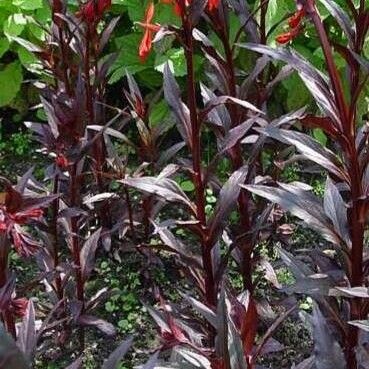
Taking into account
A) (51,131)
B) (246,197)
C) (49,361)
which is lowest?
(49,361)

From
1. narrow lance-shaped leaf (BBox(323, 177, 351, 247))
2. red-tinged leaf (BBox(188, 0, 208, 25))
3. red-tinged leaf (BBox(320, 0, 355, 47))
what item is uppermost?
red-tinged leaf (BBox(188, 0, 208, 25))

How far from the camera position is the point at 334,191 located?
6.46 feet

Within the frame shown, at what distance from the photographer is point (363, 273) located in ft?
6.33

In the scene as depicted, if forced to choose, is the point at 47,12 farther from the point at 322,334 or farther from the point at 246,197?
the point at 322,334

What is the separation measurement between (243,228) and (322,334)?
0.99m

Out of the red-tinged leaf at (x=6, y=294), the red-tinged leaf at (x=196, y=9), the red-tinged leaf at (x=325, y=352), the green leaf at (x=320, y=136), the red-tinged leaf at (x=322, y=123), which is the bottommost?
the red-tinged leaf at (x=325, y=352)

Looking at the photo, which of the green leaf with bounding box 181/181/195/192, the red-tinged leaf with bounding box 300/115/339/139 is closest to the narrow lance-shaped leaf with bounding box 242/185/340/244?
the red-tinged leaf with bounding box 300/115/339/139

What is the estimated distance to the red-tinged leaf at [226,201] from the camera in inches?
87.1

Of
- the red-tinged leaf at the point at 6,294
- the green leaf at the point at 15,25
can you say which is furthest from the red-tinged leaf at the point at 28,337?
the green leaf at the point at 15,25

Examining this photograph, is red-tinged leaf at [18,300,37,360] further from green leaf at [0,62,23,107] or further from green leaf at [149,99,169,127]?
green leaf at [0,62,23,107]

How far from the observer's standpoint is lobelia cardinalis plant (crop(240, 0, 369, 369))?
1.71 m

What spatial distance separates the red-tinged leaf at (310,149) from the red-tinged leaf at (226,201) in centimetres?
40

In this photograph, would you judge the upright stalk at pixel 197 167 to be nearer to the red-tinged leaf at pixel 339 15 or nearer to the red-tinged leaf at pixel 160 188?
the red-tinged leaf at pixel 160 188

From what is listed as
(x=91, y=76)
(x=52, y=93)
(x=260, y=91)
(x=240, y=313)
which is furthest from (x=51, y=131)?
(x=240, y=313)
